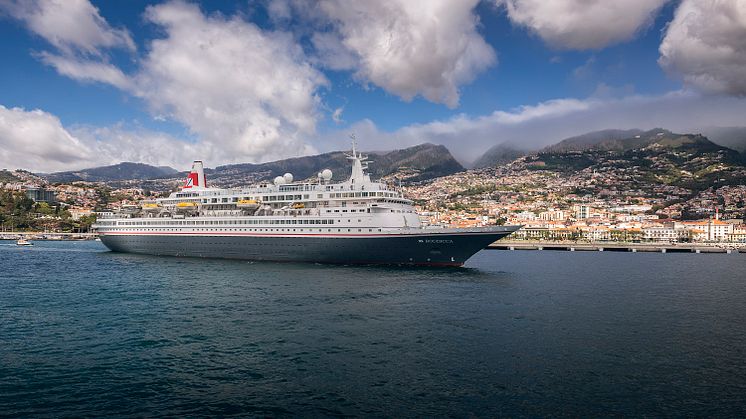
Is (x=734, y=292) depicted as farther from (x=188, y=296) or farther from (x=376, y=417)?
(x=188, y=296)

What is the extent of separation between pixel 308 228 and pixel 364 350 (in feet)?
82.7

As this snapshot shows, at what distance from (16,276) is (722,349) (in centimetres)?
4429

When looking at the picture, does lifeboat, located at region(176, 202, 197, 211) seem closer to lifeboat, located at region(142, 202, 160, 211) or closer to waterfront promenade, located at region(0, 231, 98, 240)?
lifeboat, located at region(142, 202, 160, 211)

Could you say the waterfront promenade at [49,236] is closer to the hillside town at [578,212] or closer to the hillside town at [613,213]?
the hillside town at [578,212]

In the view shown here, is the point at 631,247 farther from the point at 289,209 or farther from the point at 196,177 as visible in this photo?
the point at 196,177

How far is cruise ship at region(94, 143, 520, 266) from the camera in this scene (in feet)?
126

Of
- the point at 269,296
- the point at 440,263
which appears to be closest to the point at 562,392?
the point at 269,296

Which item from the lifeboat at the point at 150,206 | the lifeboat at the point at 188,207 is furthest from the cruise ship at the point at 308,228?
the lifeboat at the point at 150,206

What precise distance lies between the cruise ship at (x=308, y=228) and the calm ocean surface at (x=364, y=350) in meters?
7.79

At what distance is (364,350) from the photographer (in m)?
16.3

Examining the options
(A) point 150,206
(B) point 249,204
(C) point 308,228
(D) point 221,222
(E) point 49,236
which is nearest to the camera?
(C) point 308,228

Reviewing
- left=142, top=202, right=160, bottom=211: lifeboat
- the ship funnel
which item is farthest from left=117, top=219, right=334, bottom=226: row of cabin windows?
the ship funnel

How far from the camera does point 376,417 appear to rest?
36.4ft

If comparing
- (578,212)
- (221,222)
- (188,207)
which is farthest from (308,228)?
(578,212)
